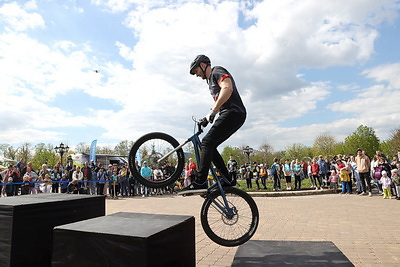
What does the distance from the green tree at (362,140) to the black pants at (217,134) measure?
63073 millimetres

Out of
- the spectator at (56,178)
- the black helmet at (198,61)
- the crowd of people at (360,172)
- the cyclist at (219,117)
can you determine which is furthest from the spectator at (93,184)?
the black helmet at (198,61)

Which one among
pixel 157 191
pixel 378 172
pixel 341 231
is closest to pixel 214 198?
pixel 341 231

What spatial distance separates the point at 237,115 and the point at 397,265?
10.3 feet

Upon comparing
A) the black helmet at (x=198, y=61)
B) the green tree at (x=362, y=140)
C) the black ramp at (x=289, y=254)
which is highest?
the green tree at (x=362, y=140)

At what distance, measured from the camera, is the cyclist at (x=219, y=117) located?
12.1ft

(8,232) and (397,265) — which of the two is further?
(397,265)

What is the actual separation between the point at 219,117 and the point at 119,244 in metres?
2.06

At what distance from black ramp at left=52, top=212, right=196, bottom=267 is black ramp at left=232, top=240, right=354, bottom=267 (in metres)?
1.22

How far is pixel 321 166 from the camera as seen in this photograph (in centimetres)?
1445

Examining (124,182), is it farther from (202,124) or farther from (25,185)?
(202,124)

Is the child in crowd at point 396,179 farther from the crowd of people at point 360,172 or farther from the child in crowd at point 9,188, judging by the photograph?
the child in crowd at point 9,188

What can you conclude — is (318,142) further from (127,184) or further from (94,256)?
(94,256)

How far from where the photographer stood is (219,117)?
12.3 ft

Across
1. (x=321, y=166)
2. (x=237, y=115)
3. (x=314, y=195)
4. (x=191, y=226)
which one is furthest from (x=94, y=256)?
(x=321, y=166)
